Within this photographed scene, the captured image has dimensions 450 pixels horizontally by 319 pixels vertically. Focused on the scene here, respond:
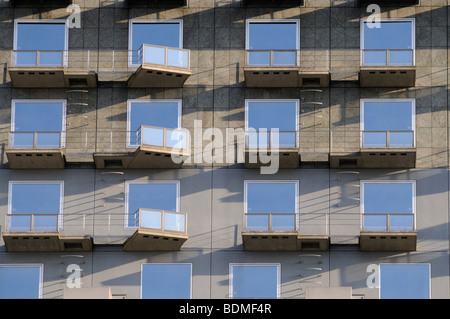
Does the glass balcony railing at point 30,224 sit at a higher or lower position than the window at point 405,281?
higher

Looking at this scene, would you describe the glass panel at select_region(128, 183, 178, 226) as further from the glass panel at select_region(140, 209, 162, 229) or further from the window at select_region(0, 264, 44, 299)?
the window at select_region(0, 264, 44, 299)

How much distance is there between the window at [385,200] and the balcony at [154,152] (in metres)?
7.85

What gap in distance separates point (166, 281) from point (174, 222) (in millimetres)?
2482

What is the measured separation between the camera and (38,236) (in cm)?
7356

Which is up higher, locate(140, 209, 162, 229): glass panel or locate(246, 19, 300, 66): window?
locate(246, 19, 300, 66): window

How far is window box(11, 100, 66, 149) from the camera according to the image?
7525cm

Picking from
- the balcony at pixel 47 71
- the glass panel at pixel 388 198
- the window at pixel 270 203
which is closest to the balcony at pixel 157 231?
the window at pixel 270 203

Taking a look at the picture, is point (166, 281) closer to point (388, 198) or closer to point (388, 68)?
point (388, 198)

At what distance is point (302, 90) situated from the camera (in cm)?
7625

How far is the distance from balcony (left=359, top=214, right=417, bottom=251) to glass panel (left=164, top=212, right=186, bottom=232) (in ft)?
24.4

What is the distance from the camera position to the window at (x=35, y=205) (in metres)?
74.0

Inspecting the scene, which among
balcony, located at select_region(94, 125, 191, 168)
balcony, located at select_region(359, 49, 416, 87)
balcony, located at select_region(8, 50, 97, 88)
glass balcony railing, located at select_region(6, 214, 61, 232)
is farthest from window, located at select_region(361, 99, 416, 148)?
glass balcony railing, located at select_region(6, 214, 61, 232)

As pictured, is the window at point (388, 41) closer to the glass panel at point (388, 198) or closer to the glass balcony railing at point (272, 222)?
the glass panel at point (388, 198)
